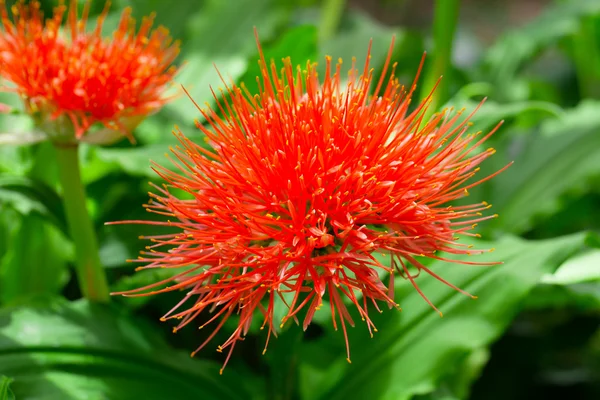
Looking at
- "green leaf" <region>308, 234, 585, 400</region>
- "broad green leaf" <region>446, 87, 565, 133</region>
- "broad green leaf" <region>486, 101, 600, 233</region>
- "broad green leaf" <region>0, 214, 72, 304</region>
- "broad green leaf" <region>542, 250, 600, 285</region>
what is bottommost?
"broad green leaf" <region>542, 250, 600, 285</region>

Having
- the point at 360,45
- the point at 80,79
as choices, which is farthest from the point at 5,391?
the point at 360,45

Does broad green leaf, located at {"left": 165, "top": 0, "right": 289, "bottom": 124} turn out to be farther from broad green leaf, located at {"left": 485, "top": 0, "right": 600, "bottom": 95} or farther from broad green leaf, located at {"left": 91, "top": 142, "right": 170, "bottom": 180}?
broad green leaf, located at {"left": 485, "top": 0, "right": 600, "bottom": 95}

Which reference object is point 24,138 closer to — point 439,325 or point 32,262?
point 32,262

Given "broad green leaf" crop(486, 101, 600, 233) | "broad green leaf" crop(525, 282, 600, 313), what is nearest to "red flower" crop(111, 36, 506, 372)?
"broad green leaf" crop(525, 282, 600, 313)

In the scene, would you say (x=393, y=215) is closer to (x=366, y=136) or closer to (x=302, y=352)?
(x=366, y=136)

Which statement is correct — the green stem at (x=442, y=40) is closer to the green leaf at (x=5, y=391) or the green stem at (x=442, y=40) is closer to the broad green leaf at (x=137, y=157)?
the broad green leaf at (x=137, y=157)

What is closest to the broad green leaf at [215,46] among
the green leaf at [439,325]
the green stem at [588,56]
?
the green leaf at [439,325]
